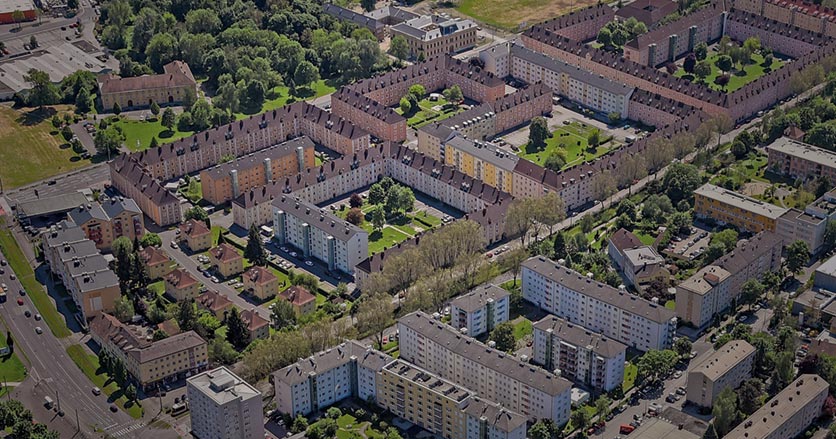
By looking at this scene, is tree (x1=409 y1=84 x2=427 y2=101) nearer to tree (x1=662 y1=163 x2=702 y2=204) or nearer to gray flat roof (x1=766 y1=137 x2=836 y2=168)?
tree (x1=662 y1=163 x2=702 y2=204)

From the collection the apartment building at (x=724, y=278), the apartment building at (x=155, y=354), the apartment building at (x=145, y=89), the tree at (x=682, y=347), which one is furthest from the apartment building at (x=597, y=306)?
the apartment building at (x=145, y=89)

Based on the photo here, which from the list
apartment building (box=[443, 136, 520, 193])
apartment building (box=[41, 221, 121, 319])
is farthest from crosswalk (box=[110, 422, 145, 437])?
apartment building (box=[443, 136, 520, 193])

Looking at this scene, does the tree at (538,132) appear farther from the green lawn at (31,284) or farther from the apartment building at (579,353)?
the green lawn at (31,284)

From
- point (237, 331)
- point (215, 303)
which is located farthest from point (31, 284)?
point (237, 331)

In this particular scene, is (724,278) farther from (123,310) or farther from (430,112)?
(123,310)

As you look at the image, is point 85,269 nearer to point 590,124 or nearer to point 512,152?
point 512,152
